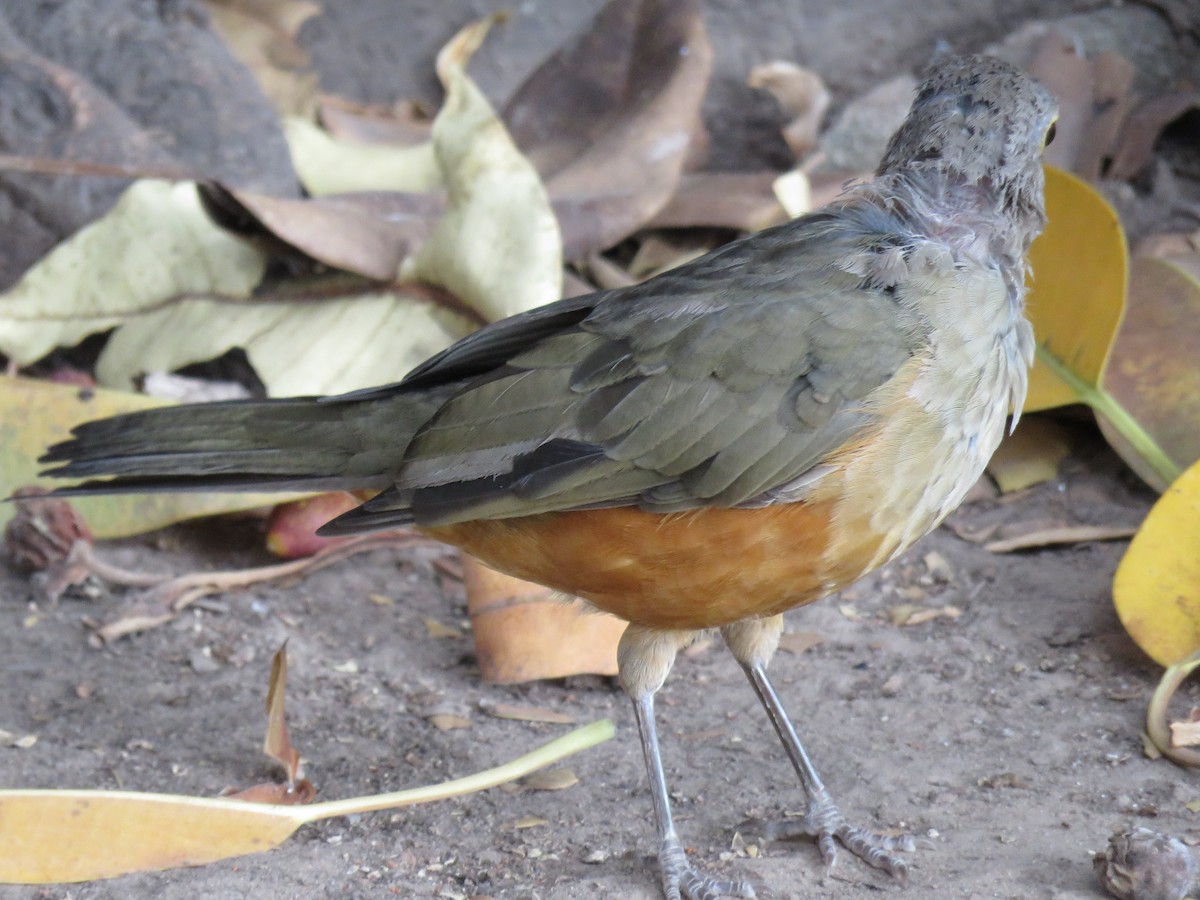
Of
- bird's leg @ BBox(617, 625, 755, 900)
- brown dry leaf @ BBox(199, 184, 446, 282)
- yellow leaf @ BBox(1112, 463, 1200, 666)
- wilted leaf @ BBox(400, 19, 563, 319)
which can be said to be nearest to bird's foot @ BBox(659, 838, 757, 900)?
bird's leg @ BBox(617, 625, 755, 900)

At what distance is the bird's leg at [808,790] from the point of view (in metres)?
3.10

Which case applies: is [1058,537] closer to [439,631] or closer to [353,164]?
[439,631]

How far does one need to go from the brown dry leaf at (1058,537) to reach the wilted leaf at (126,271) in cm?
284

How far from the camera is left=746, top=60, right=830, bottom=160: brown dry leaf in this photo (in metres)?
6.06

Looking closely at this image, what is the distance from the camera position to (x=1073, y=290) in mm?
4402

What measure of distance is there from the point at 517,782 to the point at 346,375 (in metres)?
1.73

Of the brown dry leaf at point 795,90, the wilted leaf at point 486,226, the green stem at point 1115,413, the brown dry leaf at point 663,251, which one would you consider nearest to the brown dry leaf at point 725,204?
the brown dry leaf at point 663,251

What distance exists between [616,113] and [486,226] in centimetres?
131

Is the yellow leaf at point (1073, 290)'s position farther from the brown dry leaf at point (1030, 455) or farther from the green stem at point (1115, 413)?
the brown dry leaf at point (1030, 455)

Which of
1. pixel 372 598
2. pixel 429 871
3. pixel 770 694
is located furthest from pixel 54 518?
pixel 770 694

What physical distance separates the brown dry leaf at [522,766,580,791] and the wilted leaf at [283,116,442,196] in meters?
2.86

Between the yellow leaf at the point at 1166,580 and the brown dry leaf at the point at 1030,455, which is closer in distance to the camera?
the yellow leaf at the point at 1166,580

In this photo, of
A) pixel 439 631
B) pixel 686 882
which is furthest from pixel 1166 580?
pixel 439 631

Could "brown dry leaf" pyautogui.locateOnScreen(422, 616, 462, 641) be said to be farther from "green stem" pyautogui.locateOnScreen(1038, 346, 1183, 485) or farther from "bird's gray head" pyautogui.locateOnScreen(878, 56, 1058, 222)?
"green stem" pyautogui.locateOnScreen(1038, 346, 1183, 485)
